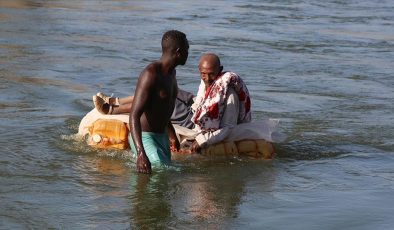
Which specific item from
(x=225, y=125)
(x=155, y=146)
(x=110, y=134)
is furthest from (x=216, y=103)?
(x=155, y=146)

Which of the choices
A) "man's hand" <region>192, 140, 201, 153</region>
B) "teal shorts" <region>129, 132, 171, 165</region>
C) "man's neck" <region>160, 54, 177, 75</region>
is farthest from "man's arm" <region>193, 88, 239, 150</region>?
"man's neck" <region>160, 54, 177, 75</region>

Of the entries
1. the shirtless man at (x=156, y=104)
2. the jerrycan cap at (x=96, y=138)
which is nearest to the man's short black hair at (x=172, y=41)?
the shirtless man at (x=156, y=104)

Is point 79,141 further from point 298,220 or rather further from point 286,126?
point 298,220

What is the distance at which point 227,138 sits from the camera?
30.4ft

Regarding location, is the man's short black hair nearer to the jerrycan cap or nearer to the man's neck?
the man's neck

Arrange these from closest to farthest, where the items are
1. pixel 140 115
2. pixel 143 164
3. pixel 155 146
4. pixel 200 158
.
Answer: pixel 143 164, pixel 140 115, pixel 155 146, pixel 200 158

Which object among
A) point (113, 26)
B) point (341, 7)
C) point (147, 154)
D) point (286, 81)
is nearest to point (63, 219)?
point (147, 154)

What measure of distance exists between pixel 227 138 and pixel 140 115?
183cm

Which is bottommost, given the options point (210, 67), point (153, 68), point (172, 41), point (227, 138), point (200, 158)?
point (200, 158)

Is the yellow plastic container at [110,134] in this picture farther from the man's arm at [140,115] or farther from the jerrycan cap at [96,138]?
the man's arm at [140,115]

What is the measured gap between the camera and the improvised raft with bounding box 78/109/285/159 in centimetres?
917

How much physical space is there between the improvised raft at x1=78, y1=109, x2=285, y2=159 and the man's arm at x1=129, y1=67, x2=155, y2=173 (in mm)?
1552

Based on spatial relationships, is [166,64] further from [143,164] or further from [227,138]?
[227,138]

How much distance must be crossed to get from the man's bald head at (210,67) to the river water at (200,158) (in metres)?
0.80
